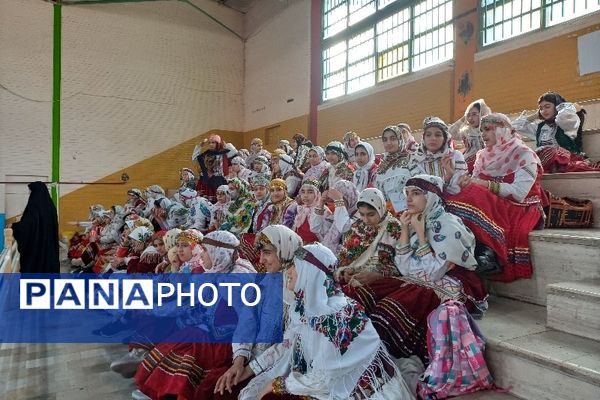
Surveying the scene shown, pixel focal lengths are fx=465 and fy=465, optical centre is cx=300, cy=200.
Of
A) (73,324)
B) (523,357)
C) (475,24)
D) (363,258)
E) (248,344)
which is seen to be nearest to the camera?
(523,357)

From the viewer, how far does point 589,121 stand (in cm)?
450

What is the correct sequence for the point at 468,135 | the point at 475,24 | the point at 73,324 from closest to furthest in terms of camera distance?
the point at 468,135 < the point at 73,324 < the point at 475,24

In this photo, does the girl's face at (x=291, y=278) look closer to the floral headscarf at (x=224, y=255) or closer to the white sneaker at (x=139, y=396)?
the floral headscarf at (x=224, y=255)

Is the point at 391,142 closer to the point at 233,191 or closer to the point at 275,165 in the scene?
the point at 233,191

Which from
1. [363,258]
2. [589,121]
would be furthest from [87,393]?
[589,121]

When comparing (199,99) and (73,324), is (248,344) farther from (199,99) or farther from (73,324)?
(199,99)

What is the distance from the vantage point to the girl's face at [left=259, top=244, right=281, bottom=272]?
2.09 m

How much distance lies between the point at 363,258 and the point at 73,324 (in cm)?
309

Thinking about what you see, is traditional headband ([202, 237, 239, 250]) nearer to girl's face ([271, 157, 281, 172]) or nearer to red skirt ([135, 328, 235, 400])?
red skirt ([135, 328, 235, 400])

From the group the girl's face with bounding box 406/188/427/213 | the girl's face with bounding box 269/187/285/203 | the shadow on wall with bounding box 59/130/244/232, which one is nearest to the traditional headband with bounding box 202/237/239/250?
the girl's face with bounding box 406/188/427/213

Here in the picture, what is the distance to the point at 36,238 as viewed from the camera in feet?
15.1

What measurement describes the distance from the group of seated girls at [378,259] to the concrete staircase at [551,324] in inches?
3.9

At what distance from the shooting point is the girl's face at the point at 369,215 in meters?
2.55

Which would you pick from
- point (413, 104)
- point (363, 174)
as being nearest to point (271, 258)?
Answer: point (363, 174)
